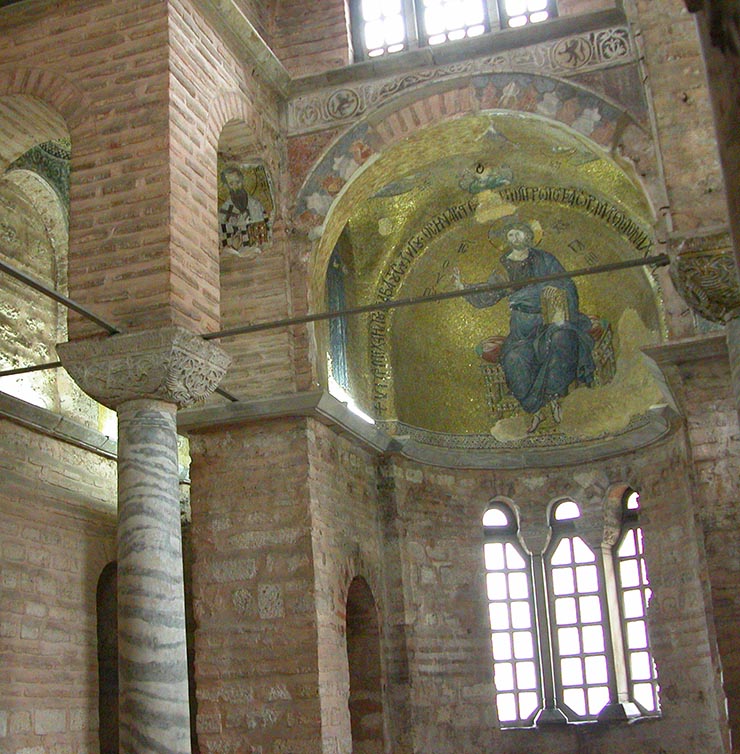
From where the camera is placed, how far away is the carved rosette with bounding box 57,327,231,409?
7.79m

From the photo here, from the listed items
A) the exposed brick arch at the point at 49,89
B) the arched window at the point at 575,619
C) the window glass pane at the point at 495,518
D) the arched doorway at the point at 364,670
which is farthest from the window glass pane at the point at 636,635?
the exposed brick arch at the point at 49,89

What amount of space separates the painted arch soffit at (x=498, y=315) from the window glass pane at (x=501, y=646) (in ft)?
6.34

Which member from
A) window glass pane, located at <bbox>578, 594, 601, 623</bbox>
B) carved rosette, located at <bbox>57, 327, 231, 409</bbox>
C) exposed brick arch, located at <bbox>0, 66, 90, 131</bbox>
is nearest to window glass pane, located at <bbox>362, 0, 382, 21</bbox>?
exposed brick arch, located at <bbox>0, 66, 90, 131</bbox>

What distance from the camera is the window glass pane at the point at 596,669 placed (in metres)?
12.1

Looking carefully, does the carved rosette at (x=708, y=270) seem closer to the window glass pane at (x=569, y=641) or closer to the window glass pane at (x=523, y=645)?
the window glass pane at (x=569, y=641)

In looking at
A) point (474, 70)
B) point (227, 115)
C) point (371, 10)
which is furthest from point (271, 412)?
point (371, 10)

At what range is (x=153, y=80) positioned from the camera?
853 cm

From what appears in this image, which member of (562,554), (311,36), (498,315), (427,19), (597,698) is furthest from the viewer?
(498,315)

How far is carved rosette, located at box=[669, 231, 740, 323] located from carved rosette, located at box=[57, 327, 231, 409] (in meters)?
3.36

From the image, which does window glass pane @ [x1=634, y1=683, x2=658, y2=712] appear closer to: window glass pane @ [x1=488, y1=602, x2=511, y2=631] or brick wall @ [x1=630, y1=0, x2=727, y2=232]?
window glass pane @ [x1=488, y1=602, x2=511, y2=631]

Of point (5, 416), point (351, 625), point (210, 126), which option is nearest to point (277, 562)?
point (351, 625)

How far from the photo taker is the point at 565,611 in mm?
12438

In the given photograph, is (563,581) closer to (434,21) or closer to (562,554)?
(562,554)

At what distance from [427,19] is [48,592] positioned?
669 cm
